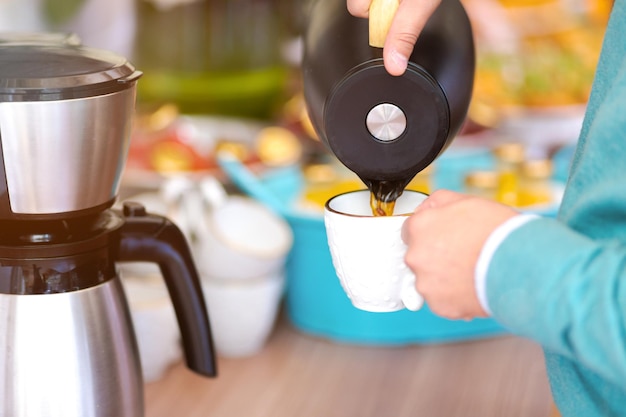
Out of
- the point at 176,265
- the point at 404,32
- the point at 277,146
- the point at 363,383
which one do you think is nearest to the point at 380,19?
the point at 404,32

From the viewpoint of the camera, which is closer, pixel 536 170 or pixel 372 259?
pixel 372 259

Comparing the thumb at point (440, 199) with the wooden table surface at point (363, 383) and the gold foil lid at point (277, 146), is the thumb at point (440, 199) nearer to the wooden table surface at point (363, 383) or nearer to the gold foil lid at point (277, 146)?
the wooden table surface at point (363, 383)

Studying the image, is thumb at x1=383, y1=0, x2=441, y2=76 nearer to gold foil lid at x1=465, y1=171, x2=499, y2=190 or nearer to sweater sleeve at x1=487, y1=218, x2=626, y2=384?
sweater sleeve at x1=487, y1=218, x2=626, y2=384

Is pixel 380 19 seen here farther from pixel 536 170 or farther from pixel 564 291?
pixel 536 170

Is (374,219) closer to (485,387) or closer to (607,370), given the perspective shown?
(607,370)

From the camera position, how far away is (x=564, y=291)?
53 cm

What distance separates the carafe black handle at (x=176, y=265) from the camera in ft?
2.48

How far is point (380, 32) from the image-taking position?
639 mm

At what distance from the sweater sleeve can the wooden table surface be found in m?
0.45

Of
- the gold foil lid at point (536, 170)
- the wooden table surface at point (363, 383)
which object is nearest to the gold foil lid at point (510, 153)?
the gold foil lid at point (536, 170)

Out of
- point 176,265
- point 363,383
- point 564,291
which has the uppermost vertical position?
point 564,291

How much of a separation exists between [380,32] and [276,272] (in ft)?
1.70

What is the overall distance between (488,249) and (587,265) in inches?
2.3

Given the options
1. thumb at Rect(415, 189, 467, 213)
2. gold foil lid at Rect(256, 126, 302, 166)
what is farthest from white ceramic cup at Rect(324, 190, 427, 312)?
gold foil lid at Rect(256, 126, 302, 166)
